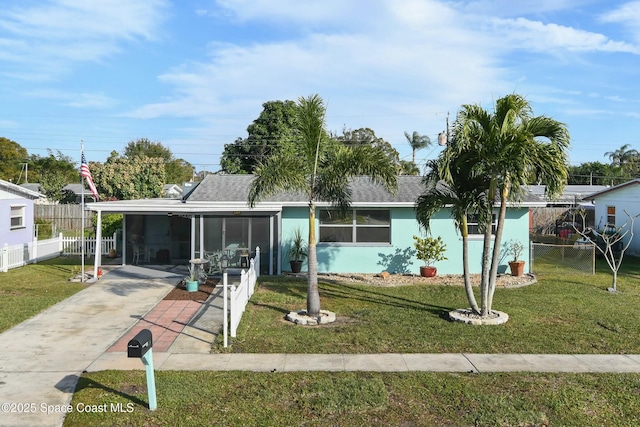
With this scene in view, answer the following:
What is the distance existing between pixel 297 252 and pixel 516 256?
749cm

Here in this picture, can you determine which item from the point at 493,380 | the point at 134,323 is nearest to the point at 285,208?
the point at 134,323

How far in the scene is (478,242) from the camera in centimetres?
1664

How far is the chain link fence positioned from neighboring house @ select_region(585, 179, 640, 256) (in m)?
4.71

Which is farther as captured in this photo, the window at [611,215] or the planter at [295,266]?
the window at [611,215]

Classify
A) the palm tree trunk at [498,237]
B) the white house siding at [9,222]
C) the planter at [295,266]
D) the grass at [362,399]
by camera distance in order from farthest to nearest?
the white house siding at [9,222] → the planter at [295,266] → the palm tree trunk at [498,237] → the grass at [362,399]

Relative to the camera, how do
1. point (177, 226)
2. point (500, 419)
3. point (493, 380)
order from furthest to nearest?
point (177, 226) < point (493, 380) < point (500, 419)

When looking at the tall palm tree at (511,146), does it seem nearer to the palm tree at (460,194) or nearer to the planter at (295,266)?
the palm tree at (460,194)

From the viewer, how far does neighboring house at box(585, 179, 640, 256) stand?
897 inches

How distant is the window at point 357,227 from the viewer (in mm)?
16609

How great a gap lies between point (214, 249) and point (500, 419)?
502 inches

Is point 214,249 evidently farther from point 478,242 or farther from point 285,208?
point 478,242

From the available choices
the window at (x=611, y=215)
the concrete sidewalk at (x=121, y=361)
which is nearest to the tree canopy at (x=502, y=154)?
the concrete sidewalk at (x=121, y=361)

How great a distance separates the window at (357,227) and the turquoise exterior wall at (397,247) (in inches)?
8.7

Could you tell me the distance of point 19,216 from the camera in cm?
1988
